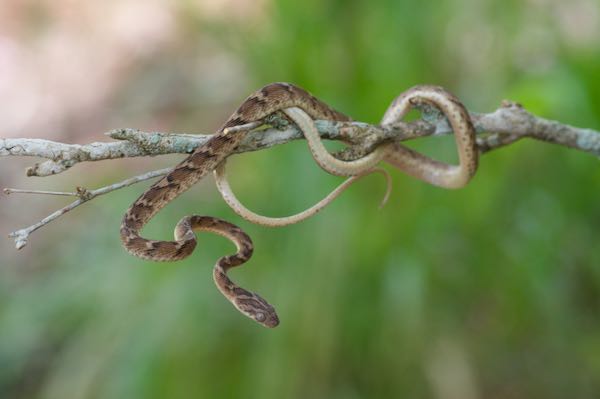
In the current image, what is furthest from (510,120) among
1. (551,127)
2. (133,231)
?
(133,231)

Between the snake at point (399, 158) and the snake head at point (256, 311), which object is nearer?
the snake at point (399, 158)

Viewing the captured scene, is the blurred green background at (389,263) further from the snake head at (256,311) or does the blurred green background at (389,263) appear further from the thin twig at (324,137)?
the snake head at (256,311)

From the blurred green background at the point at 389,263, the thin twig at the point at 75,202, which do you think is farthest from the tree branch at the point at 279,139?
the blurred green background at the point at 389,263

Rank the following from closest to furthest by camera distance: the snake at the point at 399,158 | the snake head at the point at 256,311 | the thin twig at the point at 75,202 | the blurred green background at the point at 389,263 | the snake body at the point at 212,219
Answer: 1. the thin twig at the point at 75,202
2. the snake body at the point at 212,219
3. the snake at the point at 399,158
4. the snake head at the point at 256,311
5. the blurred green background at the point at 389,263

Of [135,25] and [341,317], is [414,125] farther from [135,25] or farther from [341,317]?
[135,25]

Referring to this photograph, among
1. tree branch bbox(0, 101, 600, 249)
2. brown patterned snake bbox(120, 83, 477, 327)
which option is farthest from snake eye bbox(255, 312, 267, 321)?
tree branch bbox(0, 101, 600, 249)

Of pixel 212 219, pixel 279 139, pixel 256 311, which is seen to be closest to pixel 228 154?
pixel 279 139
